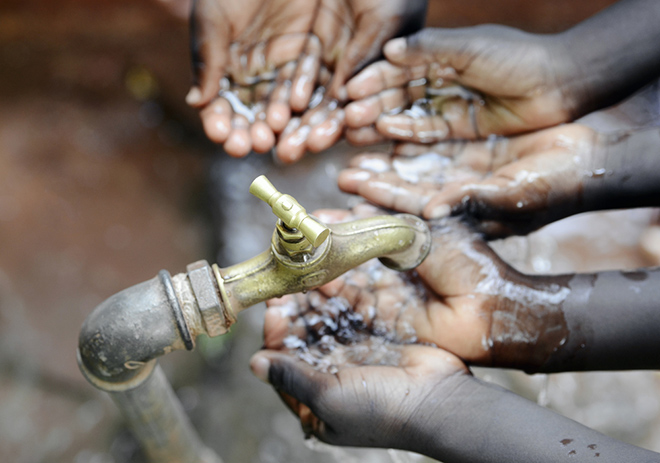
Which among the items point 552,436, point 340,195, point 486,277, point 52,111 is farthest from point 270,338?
point 52,111

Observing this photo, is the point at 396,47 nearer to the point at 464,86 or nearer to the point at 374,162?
the point at 464,86

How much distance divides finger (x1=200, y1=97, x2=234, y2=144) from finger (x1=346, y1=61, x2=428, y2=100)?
1.32ft

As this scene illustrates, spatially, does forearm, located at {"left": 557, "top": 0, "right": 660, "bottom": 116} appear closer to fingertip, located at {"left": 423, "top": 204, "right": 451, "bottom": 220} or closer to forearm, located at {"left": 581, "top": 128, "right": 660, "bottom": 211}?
forearm, located at {"left": 581, "top": 128, "right": 660, "bottom": 211}

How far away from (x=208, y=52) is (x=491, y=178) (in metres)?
0.96

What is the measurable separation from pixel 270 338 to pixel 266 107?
762 mm

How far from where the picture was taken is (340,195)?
219 cm

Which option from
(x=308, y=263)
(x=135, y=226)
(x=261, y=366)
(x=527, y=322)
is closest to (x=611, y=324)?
(x=527, y=322)

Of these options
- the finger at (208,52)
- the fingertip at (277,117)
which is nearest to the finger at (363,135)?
the fingertip at (277,117)

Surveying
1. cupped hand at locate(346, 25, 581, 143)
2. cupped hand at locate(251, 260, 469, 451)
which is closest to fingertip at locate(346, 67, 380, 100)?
cupped hand at locate(346, 25, 581, 143)

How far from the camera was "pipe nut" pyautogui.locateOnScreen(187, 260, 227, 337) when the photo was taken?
95 cm

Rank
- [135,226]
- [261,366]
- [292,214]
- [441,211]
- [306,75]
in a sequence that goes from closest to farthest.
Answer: [292,214], [261,366], [441,211], [306,75], [135,226]

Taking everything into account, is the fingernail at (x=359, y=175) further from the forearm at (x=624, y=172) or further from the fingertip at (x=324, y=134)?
the forearm at (x=624, y=172)

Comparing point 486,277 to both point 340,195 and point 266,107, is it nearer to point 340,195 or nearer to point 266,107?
point 266,107

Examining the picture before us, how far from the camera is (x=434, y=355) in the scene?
118cm
